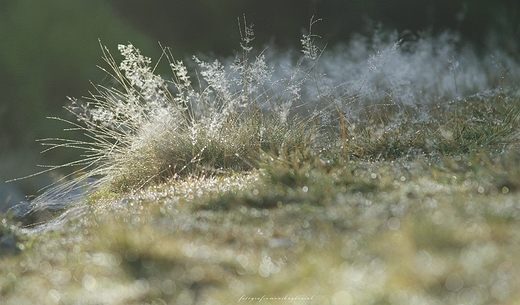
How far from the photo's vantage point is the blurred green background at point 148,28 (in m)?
8.45

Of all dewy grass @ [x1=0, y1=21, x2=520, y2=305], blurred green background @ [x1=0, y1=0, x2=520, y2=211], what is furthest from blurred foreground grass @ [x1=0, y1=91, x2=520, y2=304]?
blurred green background @ [x1=0, y1=0, x2=520, y2=211]

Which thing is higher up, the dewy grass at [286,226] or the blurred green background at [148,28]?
the dewy grass at [286,226]

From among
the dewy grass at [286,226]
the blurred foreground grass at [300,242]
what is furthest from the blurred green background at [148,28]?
the blurred foreground grass at [300,242]

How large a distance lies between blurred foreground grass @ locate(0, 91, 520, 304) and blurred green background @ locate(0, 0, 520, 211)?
544 centimetres

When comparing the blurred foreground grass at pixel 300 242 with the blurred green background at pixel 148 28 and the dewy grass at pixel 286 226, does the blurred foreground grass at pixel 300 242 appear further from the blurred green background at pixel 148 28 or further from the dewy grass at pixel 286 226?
the blurred green background at pixel 148 28

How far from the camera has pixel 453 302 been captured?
155cm

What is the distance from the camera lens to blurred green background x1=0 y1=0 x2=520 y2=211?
8.45 metres

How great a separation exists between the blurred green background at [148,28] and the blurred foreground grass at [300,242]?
17.8ft

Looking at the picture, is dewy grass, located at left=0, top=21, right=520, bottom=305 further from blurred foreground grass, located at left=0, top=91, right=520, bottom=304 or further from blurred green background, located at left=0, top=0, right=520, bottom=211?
blurred green background, located at left=0, top=0, right=520, bottom=211

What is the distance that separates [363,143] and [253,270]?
2.45m

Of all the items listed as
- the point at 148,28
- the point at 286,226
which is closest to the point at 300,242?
the point at 286,226

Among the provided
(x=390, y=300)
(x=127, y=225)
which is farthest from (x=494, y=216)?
(x=127, y=225)

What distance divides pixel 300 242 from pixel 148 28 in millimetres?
7432

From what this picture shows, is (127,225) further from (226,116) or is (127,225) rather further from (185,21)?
(185,21)
